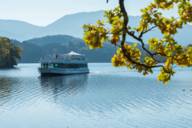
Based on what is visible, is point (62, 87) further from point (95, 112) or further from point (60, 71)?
point (60, 71)

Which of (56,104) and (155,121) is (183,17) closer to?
(155,121)

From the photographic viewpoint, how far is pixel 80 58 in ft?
604

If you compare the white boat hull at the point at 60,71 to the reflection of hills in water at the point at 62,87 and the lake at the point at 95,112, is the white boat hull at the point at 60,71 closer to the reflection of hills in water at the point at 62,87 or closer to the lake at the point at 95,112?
the reflection of hills in water at the point at 62,87

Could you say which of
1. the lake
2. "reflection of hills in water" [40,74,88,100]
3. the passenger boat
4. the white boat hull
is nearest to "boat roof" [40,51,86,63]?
the passenger boat

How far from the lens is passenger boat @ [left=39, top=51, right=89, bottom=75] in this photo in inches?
6540

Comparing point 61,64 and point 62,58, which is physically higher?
point 62,58

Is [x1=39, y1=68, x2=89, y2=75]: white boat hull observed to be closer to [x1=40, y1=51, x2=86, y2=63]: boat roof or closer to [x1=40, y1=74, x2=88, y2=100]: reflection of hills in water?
[x1=40, y1=51, x2=86, y2=63]: boat roof

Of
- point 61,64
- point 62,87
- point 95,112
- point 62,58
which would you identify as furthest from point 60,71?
point 95,112

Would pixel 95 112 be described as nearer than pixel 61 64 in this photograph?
Yes

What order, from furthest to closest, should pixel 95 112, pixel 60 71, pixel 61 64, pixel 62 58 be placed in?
pixel 62 58, pixel 61 64, pixel 60 71, pixel 95 112

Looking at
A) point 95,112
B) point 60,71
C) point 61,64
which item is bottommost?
point 95,112

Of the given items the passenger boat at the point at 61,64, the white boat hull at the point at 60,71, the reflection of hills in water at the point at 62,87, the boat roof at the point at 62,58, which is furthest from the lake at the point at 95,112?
the boat roof at the point at 62,58

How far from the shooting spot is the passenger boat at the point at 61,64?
545 ft

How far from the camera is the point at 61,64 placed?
559ft
